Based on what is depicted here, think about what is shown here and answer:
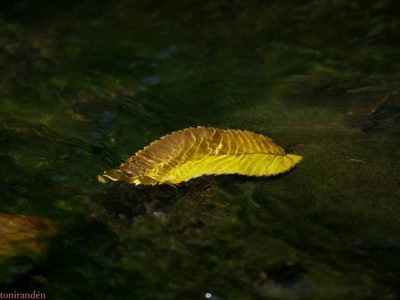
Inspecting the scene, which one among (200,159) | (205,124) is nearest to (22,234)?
(200,159)

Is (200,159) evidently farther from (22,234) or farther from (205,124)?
(22,234)

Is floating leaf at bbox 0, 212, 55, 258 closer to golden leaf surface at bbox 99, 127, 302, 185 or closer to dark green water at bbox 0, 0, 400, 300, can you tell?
dark green water at bbox 0, 0, 400, 300

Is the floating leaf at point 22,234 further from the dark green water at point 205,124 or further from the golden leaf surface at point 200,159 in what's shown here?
the golden leaf surface at point 200,159

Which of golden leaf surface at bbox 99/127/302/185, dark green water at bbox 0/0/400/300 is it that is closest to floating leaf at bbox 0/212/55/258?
dark green water at bbox 0/0/400/300

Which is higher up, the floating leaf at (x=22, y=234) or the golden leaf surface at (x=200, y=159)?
the golden leaf surface at (x=200, y=159)

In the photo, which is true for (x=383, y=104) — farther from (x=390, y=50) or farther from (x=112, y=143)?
(x=112, y=143)

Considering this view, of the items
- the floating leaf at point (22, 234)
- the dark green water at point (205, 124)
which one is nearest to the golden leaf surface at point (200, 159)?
the dark green water at point (205, 124)
